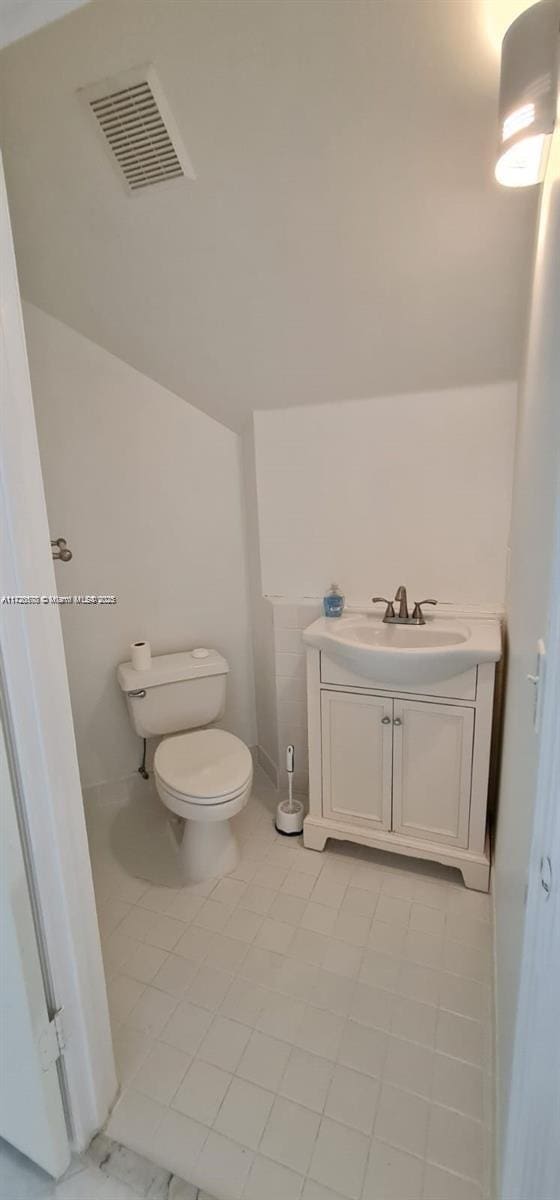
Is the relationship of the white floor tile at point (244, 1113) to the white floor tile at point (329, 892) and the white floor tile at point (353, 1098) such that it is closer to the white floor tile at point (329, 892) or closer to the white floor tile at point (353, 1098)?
the white floor tile at point (353, 1098)

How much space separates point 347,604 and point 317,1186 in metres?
1.56

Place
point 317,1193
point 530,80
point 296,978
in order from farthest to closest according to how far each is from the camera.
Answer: point 296,978, point 317,1193, point 530,80

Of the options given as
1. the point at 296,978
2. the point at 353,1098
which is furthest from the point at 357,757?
the point at 353,1098

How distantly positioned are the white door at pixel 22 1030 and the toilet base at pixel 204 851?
→ 79cm

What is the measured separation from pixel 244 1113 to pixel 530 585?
1.28 metres

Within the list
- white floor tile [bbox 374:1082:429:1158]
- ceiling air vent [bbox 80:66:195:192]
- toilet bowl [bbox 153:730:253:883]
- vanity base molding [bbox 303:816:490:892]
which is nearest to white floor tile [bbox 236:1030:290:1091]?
white floor tile [bbox 374:1082:429:1158]

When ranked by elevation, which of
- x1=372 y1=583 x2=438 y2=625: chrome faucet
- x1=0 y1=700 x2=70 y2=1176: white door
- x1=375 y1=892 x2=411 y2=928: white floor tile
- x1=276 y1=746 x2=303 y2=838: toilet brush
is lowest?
x1=375 y1=892 x2=411 y2=928: white floor tile

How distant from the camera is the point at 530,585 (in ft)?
3.38

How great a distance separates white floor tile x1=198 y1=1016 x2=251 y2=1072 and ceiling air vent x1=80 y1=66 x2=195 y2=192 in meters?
2.10

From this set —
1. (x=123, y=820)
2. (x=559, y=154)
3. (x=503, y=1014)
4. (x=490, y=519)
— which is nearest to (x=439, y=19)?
(x=559, y=154)

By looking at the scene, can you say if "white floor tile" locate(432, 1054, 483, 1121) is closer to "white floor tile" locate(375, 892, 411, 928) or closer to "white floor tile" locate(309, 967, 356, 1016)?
"white floor tile" locate(309, 967, 356, 1016)

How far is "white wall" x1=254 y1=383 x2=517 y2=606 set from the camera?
5.86 feet

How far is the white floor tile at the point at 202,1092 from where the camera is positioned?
3.66ft

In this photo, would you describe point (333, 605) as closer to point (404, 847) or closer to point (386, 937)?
point (404, 847)
